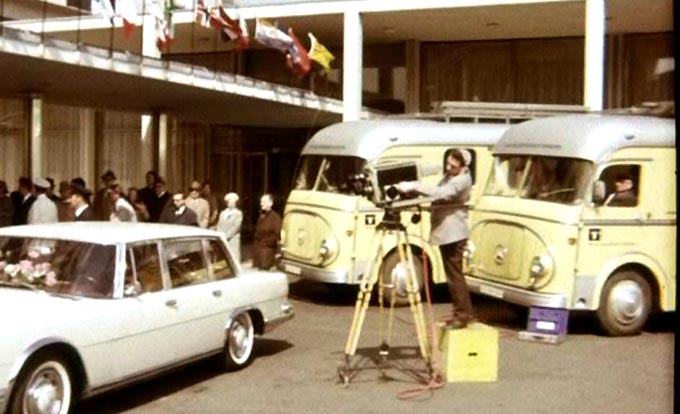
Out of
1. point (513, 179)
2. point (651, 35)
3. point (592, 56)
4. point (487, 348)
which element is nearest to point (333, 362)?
point (487, 348)

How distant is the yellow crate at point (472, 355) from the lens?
8891mm

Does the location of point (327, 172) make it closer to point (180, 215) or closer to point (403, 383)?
point (180, 215)

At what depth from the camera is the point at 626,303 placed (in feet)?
37.5

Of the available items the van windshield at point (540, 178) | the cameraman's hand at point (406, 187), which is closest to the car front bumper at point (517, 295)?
the van windshield at point (540, 178)

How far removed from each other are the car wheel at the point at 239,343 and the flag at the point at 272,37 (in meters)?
11.4

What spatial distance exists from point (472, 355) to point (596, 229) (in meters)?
3.12

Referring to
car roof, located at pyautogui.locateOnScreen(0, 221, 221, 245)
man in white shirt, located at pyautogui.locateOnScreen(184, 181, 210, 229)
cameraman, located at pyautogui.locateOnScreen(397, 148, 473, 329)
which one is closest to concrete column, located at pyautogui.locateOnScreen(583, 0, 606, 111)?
man in white shirt, located at pyautogui.locateOnScreen(184, 181, 210, 229)

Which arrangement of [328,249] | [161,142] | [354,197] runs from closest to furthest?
[328,249]
[354,197]
[161,142]

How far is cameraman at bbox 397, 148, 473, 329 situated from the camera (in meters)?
9.64

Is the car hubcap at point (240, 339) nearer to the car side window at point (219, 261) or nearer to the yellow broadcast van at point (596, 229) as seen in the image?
the car side window at point (219, 261)

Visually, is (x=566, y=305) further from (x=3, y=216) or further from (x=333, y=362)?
(x=3, y=216)

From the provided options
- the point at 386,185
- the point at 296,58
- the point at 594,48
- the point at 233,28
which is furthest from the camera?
the point at 296,58

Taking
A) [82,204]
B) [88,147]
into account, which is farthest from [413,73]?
[82,204]

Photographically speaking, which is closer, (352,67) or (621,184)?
(621,184)
